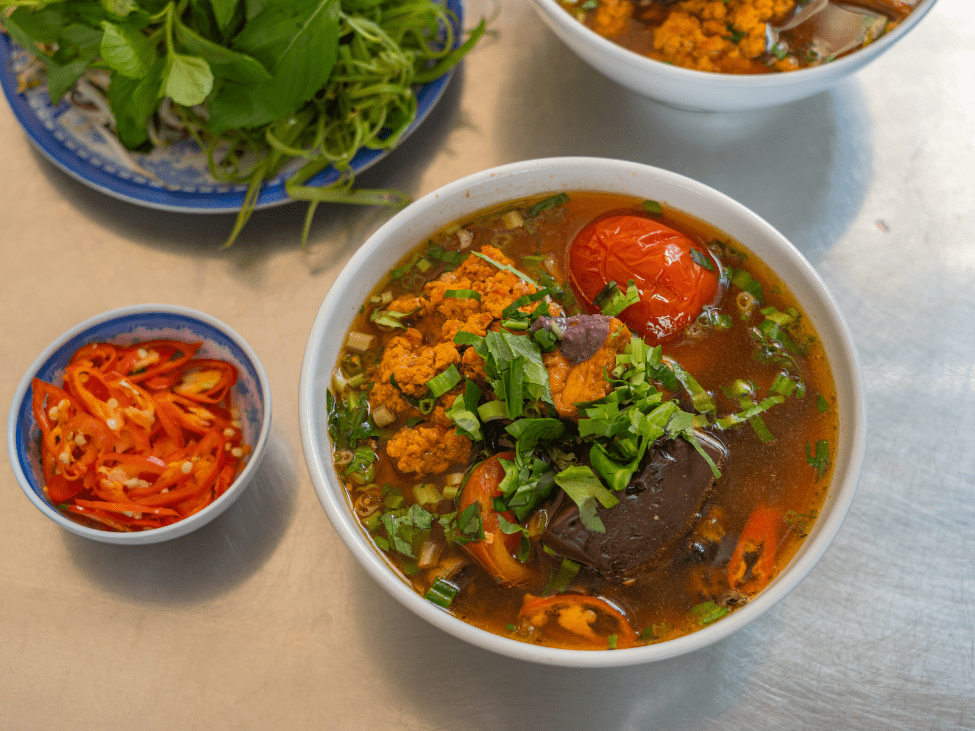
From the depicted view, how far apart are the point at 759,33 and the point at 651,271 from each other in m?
0.74

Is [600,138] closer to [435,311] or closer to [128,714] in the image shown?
[435,311]

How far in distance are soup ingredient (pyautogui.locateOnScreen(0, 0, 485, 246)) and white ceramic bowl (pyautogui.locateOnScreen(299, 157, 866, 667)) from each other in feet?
1.48

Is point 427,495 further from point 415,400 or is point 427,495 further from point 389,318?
point 389,318

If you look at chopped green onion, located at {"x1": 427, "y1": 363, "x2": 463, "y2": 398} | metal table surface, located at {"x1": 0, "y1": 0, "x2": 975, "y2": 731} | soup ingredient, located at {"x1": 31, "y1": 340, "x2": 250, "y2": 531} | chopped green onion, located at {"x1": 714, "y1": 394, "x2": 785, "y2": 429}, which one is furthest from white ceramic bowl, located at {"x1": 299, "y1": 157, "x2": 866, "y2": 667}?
metal table surface, located at {"x1": 0, "y1": 0, "x2": 975, "y2": 731}

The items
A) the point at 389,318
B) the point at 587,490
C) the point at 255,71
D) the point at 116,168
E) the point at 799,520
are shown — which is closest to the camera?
the point at 587,490

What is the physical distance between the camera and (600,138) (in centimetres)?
215

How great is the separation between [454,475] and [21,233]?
157cm

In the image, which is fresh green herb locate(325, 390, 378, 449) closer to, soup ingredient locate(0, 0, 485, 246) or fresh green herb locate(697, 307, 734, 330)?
soup ingredient locate(0, 0, 485, 246)

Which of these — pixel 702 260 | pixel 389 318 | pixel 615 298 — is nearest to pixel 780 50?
pixel 702 260

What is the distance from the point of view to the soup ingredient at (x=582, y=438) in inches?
54.0

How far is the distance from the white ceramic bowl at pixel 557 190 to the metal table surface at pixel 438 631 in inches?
19.9

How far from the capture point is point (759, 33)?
1.77 metres

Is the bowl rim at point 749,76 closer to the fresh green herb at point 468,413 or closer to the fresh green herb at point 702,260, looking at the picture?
the fresh green herb at point 702,260

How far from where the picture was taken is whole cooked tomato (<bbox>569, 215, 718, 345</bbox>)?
1.53 meters
